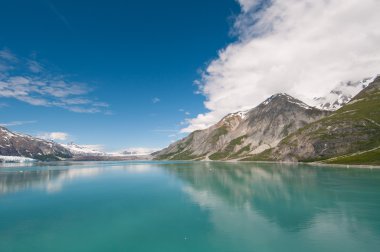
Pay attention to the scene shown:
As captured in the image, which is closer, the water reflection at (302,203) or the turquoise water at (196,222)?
the turquoise water at (196,222)

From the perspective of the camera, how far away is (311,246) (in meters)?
37.7

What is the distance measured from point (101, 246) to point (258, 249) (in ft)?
65.7

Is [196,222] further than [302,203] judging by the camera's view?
No

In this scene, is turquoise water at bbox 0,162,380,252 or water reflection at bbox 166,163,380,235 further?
water reflection at bbox 166,163,380,235

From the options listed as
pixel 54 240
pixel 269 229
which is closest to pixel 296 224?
pixel 269 229

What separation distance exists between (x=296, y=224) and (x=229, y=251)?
17.7 metres

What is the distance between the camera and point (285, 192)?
86625mm

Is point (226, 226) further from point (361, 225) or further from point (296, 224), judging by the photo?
point (361, 225)

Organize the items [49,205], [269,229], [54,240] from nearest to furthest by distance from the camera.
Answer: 1. [54,240]
2. [269,229]
3. [49,205]

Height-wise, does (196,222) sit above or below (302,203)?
below

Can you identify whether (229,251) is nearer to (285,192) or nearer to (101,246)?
(101,246)

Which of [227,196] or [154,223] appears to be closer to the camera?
[154,223]

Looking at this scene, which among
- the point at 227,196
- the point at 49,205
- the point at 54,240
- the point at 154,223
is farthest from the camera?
the point at 227,196

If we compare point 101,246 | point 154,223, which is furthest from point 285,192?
point 101,246
